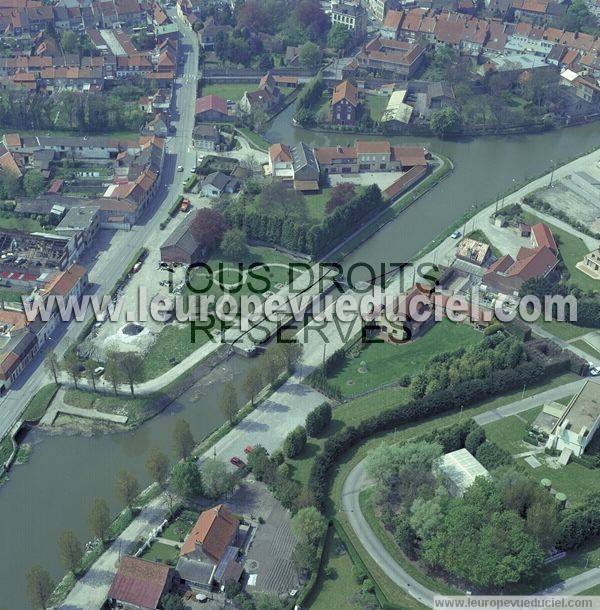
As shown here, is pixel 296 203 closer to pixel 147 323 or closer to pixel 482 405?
pixel 147 323

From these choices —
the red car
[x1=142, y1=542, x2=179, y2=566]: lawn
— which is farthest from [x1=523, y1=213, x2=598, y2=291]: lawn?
[x1=142, y1=542, x2=179, y2=566]: lawn

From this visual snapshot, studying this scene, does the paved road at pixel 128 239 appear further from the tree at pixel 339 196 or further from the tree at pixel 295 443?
the tree at pixel 295 443

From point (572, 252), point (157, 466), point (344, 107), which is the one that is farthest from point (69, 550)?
point (344, 107)

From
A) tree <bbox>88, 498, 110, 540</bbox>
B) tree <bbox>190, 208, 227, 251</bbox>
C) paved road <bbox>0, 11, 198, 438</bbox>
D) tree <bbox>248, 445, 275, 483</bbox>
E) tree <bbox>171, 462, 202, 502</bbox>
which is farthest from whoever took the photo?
tree <bbox>190, 208, 227, 251</bbox>

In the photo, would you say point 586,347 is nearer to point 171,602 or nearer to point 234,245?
point 234,245

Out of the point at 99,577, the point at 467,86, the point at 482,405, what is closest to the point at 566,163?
the point at 467,86

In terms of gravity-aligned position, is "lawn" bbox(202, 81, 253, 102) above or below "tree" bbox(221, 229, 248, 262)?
above

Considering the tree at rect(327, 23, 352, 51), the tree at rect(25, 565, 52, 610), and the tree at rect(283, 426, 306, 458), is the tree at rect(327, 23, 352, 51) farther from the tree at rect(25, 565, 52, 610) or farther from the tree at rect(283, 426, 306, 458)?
the tree at rect(25, 565, 52, 610)

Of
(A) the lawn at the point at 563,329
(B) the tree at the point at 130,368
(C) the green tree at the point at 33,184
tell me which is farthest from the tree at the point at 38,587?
(C) the green tree at the point at 33,184
